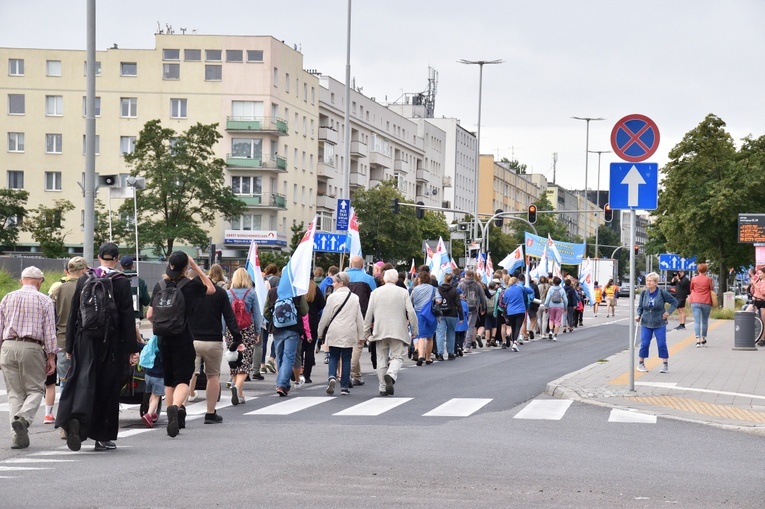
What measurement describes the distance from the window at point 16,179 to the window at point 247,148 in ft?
48.6

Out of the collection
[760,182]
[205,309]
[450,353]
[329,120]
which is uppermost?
[329,120]

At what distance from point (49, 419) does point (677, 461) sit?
7.05 metres

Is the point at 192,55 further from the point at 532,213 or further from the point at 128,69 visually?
the point at 532,213

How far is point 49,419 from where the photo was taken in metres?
13.7

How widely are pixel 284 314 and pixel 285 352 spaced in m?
0.52

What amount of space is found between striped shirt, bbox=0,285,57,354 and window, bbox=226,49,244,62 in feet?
245

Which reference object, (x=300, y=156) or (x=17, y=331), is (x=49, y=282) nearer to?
(x=17, y=331)

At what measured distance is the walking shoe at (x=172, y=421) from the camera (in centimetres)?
1188

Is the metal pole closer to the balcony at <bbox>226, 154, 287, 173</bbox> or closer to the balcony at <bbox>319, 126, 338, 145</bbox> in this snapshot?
the balcony at <bbox>226, 154, 287, 173</bbox>

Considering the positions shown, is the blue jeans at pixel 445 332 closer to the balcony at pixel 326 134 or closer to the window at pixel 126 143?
the window at pixel 126 143

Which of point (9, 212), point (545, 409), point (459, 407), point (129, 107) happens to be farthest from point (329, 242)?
point (129, 107)

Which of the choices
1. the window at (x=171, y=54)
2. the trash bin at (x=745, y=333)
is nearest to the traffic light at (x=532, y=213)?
the trash bin at (x=745, y=333)

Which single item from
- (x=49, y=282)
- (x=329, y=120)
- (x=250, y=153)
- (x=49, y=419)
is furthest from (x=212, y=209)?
(x=49, y=419)

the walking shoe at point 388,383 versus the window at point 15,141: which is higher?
the window at point 15,141
